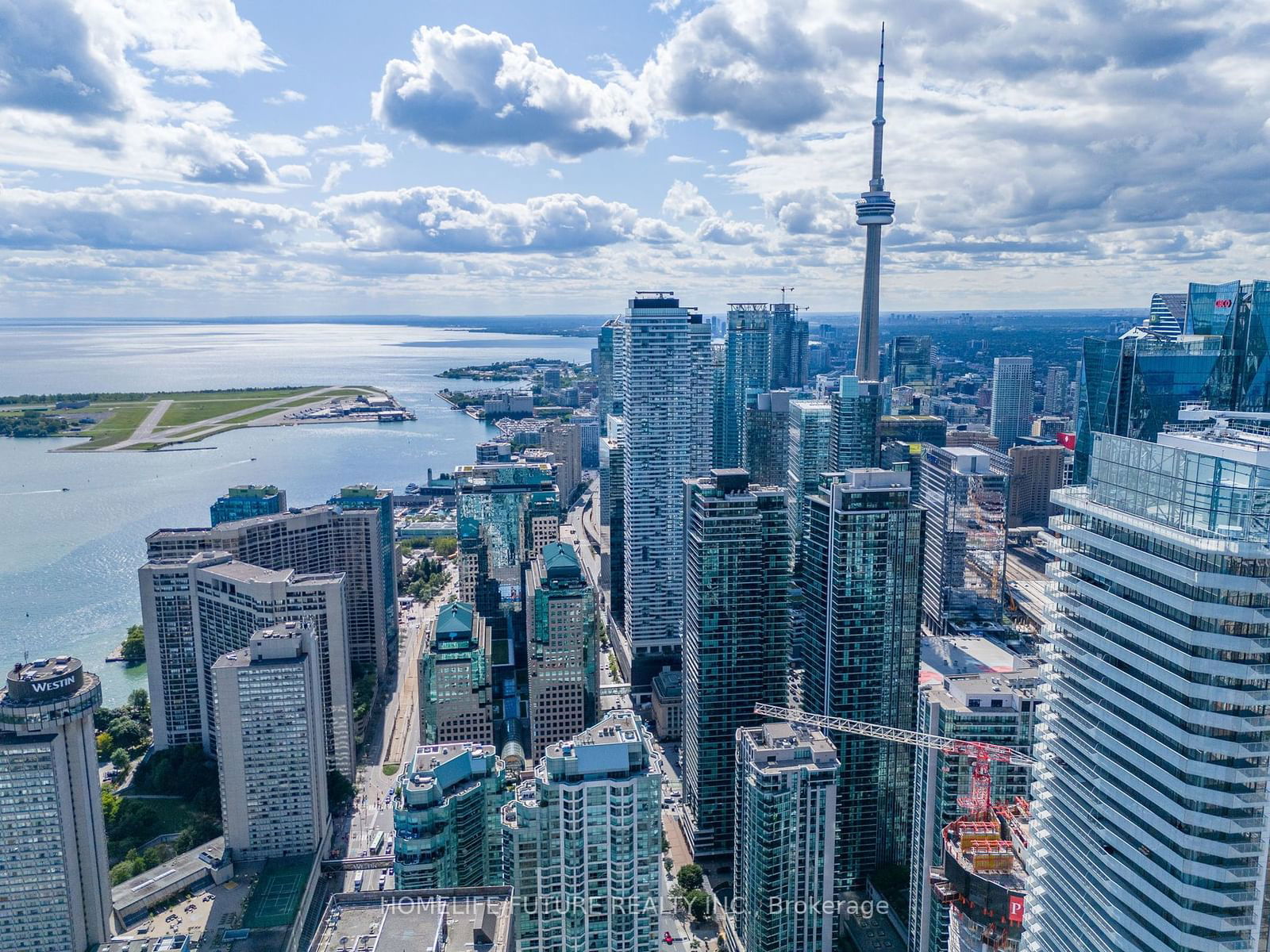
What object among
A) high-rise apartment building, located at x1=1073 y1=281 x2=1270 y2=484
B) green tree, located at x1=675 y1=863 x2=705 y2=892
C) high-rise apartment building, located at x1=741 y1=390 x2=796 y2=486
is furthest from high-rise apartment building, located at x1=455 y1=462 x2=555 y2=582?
high-rise apartment building, located at x1=1073 y1=281 x2=1270 y2=484

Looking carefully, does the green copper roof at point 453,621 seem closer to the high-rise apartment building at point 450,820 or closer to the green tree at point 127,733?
the high-rise apartment building at point 450,820

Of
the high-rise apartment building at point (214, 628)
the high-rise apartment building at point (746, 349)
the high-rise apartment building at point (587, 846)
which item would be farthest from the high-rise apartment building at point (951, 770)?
the high-rise apartment building at point (746, 349)

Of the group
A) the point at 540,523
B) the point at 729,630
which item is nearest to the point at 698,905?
the point at 729,630

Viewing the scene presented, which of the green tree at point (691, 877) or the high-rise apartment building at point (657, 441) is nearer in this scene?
the green tree at point (691, 877)

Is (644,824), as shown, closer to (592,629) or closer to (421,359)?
(592,629)

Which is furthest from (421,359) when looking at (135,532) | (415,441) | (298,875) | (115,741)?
(298,875)

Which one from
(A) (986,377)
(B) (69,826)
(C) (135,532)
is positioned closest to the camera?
(B) (69,826)

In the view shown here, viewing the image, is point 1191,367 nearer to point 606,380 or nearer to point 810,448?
point 810,448
